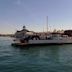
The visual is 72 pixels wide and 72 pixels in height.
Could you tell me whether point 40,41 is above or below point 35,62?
above

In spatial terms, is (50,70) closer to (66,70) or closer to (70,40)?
(66,70)

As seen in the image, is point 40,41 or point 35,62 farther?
point 40,41

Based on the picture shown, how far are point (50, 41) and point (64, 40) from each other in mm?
6295

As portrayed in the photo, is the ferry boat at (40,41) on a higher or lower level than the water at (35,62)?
higher

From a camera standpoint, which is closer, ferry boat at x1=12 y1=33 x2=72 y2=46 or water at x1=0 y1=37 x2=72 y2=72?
water at x1=0 y1=37 x2=72 y2=72

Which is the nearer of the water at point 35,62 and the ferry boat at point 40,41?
the water at point 35,62

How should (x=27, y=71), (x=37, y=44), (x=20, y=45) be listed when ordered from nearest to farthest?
(x=27, y=71), (x=20, y=45), (x=37, y=44)

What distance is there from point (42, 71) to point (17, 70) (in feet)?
9.12

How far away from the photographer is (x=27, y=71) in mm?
17531

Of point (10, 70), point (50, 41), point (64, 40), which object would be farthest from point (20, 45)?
point (10, 70)

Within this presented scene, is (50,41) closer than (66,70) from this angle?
No

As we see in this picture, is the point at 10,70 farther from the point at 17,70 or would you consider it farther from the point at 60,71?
the point at 60,71

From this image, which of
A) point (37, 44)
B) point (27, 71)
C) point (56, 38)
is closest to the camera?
point (27, 71)

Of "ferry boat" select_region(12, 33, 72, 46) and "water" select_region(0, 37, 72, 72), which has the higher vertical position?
"ferry boat" select_region(12, 33, 72, 46)
